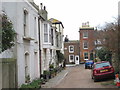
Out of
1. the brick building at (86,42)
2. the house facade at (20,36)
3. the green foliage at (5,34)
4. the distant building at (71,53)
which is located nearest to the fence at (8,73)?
the house facade at (20,36)

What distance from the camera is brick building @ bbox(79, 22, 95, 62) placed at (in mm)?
60281

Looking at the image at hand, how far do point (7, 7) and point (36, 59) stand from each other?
7661mm

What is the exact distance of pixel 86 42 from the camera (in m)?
60.8

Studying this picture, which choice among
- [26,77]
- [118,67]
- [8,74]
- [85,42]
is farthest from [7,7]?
[85,42]

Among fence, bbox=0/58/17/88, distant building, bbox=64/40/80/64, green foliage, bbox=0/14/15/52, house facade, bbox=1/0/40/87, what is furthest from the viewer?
distant building, bbox=64/40/80/64

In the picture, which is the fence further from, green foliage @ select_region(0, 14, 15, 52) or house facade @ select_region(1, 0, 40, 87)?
green foliage @ select_region(0, 14, 15, 52)

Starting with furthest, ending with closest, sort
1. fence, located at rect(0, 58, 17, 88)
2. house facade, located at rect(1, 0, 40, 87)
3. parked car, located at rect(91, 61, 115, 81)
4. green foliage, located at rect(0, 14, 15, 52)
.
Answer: parked car, located at rect(91, 61, 115, 81)
house facade, located at rect(1, 0, 40, 87)
fence, located at rect(0, 58, 17, 88)
green foliage, located at rect(0, 14, 15, 52)

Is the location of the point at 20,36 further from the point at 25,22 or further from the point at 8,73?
the point at 8,73

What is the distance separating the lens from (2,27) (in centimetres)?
809

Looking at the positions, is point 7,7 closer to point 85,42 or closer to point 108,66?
point 108,66

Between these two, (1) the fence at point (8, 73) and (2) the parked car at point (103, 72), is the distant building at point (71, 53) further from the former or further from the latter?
(1) the fence at point (8, 73)

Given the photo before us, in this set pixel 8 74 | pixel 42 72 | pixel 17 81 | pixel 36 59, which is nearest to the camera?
pixel 8 74

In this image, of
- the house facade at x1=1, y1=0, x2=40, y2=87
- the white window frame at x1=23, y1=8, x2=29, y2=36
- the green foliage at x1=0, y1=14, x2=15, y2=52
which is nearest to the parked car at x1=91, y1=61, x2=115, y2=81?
the house facade at x1=1, y1=0, x2=40, y2=87

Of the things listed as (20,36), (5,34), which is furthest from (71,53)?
(5,34)
